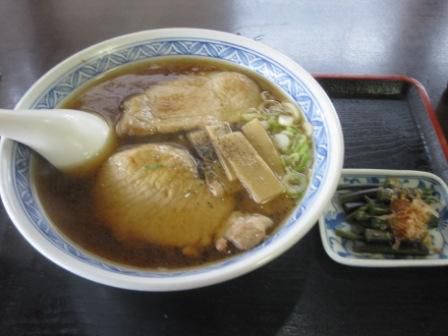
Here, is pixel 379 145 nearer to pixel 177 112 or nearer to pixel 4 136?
pixel 177 112

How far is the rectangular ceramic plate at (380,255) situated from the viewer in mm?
1247

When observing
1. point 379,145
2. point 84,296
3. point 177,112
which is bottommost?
point 84,296

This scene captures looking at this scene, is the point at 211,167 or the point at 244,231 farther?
the point at 211,167

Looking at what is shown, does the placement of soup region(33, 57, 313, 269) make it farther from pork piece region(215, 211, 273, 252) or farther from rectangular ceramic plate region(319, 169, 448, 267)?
rectangular ceramic plate region(319, 169, 448, 267)

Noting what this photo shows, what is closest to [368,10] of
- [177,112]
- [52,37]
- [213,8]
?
[213,8]

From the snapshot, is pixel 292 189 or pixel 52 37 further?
pixel 52 37

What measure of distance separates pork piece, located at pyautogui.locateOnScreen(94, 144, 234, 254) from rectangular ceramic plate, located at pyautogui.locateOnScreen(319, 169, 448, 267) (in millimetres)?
350

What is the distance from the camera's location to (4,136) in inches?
48.1

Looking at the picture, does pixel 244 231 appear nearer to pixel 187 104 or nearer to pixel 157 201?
pixel 157 201

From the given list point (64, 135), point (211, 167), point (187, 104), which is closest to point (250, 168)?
point (211, 167)

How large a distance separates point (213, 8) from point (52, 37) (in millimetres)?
950

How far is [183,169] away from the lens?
4.40 feet

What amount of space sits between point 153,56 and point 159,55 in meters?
0.03

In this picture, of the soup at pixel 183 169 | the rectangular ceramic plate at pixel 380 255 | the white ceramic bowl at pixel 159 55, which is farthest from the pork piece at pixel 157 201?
the rectangular ceramic plate at pixel 380 255
